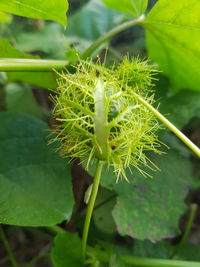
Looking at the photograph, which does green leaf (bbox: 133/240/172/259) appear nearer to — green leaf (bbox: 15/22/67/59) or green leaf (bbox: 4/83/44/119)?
green leaf (bbox: 4/83/44/119)

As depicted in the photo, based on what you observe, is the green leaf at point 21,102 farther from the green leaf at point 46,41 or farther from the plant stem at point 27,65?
the plant stem at point 27,65

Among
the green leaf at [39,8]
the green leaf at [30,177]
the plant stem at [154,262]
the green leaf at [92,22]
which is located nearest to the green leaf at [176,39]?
the green leaf at [39,8]

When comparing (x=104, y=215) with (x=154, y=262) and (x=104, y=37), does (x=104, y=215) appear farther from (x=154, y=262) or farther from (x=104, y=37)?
(x=104, y=37)

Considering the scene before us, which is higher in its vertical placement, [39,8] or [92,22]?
[92,22]

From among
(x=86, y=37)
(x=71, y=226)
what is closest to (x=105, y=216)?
(x=71, y=226)

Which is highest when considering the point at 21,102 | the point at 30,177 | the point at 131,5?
the point at 131,5

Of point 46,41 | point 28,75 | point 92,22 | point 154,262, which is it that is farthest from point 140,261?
point 92,22
